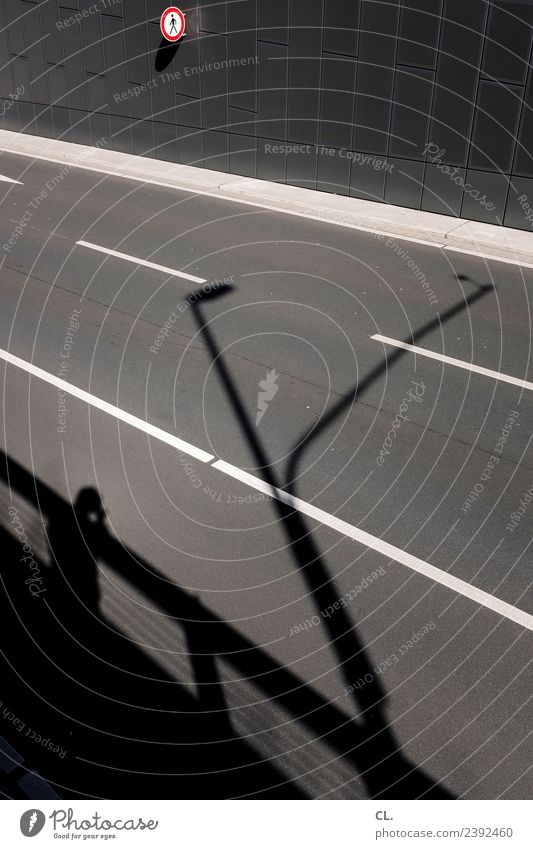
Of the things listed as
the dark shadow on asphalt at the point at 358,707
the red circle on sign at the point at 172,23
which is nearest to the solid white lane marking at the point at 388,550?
the dark shadow on asphalt at the point at 358,707

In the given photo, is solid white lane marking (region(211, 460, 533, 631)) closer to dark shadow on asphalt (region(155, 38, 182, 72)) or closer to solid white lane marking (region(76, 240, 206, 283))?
solid white lane marking (region(76, 240, 206, 283))

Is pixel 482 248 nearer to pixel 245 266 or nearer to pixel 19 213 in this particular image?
pixel 245 266

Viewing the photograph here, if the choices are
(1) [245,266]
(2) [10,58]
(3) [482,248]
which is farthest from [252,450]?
(2) [10,58]

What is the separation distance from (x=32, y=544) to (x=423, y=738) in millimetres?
3720

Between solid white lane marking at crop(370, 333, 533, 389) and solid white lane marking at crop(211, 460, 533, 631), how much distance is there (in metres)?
3.41

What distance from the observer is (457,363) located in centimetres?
986

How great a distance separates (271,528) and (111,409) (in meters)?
2.80

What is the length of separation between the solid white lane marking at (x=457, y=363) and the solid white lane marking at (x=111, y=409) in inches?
135

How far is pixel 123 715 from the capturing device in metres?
5.41

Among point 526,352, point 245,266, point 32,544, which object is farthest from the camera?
point 245,266

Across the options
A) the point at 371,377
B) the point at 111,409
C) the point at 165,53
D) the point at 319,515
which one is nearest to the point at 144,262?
the point at 111,409

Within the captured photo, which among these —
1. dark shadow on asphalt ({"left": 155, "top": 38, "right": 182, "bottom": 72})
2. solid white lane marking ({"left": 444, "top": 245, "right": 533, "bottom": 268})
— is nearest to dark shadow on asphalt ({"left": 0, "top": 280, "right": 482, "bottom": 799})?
solid white lane marking ({"left": 444, "top": 245, "right": 533, "bottom": 268})

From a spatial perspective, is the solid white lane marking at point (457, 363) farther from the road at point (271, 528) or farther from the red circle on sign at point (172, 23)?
the red circle on sign at point (172, 23)

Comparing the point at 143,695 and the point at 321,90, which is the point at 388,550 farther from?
the point at 321,90
